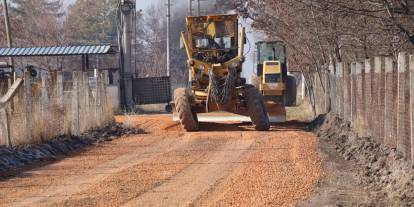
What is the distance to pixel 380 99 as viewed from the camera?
15047 mm

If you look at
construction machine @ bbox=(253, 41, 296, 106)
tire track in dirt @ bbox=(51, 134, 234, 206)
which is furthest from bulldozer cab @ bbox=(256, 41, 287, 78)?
tire track in dirt @ bbox=(51, 134, 234, 206)

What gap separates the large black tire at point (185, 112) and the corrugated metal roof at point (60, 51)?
43.4 ft

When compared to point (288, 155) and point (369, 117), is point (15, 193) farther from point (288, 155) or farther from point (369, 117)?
point (369, 117)

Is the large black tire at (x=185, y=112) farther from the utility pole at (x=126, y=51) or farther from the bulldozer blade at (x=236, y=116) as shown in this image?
the utility pole at (x=126, y=51)

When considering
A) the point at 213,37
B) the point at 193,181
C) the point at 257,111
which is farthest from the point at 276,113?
the point at 193,181

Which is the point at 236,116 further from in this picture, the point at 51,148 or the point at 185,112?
the point at 51,148

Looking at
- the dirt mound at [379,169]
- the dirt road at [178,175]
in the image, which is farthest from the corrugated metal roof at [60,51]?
Answer: the dirt mound at [379,169]

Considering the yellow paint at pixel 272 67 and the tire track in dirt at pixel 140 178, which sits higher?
the yellow paint at pixel 272 67

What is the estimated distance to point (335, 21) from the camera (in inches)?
874

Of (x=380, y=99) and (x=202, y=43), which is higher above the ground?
(x=202, y=43)

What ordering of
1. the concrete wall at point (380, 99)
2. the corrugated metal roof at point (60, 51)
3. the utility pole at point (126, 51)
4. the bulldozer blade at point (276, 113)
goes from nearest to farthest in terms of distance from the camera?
the concrete wall at point (380, 99) → the bulldozer blade at point (276, 113) → the corrugated metal roof at point (60, 51) → the utility pole at point (126, 51)

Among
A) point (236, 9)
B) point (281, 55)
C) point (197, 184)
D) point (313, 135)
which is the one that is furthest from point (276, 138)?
point (281, 55)

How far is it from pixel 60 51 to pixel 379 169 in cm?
2719

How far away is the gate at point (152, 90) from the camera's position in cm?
3822
